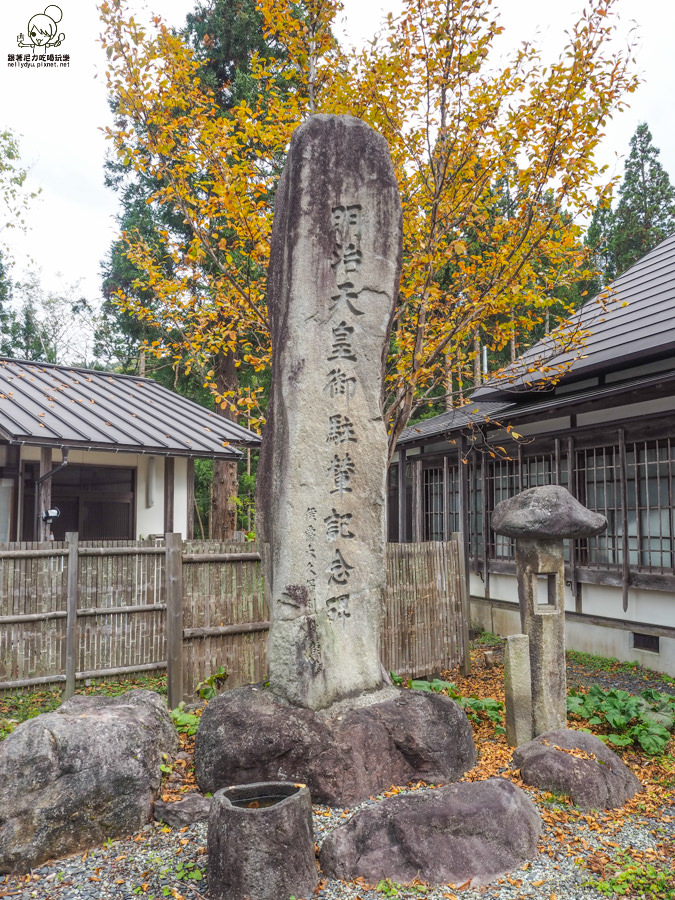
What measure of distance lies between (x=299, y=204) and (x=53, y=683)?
5.42 m

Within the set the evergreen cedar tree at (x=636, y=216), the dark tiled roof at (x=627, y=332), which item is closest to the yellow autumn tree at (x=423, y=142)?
the dark tiled roof at (x=627, y=332)

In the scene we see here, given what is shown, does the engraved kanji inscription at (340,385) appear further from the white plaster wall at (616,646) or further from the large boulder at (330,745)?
the white plaster wall at (616,646)

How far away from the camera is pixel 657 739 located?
5.54m

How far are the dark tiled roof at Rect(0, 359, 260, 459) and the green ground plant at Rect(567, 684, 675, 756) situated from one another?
8.25 metres

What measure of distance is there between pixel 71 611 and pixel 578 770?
5.15 meters

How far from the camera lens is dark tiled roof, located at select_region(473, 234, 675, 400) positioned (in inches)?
344

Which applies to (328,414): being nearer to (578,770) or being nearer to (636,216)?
(578,770)

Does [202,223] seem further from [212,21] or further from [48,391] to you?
[212,21]

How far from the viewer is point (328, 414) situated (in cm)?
513

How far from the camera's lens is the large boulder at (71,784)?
12.4ft

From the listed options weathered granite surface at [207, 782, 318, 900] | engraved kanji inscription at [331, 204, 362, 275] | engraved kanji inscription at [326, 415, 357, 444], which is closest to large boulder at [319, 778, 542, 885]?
weathered granite surface at [207, 782, 318, 900]

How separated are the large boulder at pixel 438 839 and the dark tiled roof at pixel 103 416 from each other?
8570 mm

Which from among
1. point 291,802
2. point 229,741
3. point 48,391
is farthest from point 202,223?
point 291,802

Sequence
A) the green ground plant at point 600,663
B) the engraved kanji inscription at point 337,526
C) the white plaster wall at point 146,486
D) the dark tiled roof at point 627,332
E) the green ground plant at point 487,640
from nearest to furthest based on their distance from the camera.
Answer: the engraved kanji inscription at point 337,526 < the dark tiled roof at point 627,332 < the green ground plant at point 600,663 < the green ground plant at point 487,640 < the white plaster wall at point 146,486
